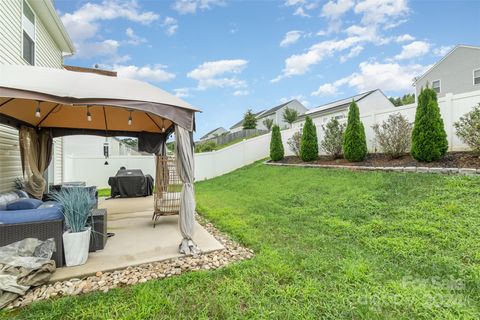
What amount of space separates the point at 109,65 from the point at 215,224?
1316 cm

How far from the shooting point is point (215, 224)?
4941mm

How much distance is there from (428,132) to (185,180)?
20.2 feet

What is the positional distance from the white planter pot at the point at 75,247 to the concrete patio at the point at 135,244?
0.27ft

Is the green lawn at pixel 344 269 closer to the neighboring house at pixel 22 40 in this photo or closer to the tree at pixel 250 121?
the neighboring house at pixel 22 40

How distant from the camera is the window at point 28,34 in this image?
18.6 feet

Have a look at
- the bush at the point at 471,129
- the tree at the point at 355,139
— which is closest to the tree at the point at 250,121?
the tree at the point at 355,139

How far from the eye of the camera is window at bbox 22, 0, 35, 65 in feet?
18.6

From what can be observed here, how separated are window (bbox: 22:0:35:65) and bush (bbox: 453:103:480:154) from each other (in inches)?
424

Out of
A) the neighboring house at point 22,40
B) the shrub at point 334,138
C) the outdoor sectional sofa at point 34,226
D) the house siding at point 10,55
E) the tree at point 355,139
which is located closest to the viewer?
the outdoor sectional sofa at point 34,226

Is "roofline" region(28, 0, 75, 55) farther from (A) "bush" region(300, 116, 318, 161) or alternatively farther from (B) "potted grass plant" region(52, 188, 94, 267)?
(A) "bush" region(300, 116, 318, 161)

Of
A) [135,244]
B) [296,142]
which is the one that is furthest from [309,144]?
[135,244]

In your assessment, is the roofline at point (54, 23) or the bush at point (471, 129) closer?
the bush at point (471, 129)

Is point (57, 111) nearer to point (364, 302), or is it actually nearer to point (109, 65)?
point (364, 302)

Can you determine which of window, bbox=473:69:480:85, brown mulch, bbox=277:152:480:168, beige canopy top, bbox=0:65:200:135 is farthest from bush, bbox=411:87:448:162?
window, bbox=473:69:480:85
